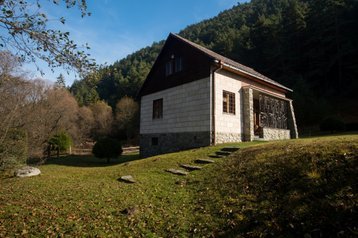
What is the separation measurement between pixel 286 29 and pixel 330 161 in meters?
41.1

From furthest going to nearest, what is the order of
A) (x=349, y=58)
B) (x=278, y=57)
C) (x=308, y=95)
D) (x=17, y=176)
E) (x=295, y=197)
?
1. (x=278, y=57)
2. (x=349, y=58)
3. (x=308, y=95)
4. (x=17, y=176)
5. (x=295, y=197)

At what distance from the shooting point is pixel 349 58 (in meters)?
37.0

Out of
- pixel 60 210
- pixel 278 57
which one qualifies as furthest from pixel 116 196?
pixel 278 57

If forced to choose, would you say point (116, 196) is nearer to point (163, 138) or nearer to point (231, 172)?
point (231, 172)

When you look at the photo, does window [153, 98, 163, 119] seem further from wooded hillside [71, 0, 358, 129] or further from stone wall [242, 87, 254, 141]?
wooded hillside [71, 0, 358, 129]

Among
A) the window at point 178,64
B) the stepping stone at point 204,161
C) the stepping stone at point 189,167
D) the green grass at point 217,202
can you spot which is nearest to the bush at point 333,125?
the window at point 178,64

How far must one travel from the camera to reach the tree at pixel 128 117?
149 feet

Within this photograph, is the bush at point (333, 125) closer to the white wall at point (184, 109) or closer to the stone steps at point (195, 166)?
the white wall at point (184, 109)

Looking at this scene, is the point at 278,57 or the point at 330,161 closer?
the point at 330,161

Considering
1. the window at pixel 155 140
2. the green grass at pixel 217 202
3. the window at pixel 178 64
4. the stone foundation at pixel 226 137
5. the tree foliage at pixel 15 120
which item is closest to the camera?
the green grass at pixel 217 202

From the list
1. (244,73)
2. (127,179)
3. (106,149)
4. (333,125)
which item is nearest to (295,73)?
(333,125)

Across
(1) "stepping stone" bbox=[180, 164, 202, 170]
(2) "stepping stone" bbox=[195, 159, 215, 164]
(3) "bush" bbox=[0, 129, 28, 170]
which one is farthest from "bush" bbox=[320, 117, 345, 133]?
(3) "bush" bbox=[0, 129, 28, 170]

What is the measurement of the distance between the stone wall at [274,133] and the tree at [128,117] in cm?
3034

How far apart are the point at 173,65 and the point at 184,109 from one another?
12.9ft
